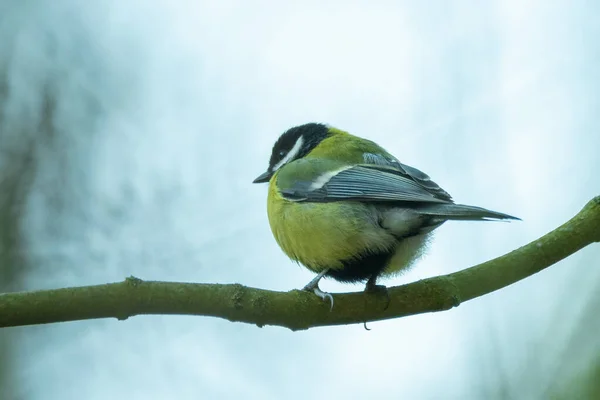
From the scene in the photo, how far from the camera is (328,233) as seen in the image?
2980 millimetres

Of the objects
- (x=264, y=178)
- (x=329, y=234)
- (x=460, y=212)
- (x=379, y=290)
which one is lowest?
(x=379, y=290)

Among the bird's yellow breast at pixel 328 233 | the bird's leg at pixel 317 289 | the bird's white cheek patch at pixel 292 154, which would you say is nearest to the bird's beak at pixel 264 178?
the bird's white cheek patch at pixel 292 154

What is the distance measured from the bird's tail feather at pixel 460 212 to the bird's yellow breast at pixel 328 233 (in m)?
0.25

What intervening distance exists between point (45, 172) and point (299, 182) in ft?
4.54

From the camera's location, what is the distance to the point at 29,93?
3834 mm

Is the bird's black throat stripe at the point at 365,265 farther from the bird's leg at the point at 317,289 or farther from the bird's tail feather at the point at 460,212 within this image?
the bird's tail feather at the point at 460,212

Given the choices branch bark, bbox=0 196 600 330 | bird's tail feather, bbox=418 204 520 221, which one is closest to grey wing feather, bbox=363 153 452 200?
bird's tail feather, bbox=418 204 520 221

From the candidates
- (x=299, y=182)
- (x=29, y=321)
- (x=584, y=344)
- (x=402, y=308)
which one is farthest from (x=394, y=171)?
(x=29, y=321)

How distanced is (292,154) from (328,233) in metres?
1.19

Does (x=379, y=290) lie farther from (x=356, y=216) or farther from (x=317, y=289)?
(x=356, y=216)

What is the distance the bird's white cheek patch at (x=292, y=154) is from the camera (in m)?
4.07

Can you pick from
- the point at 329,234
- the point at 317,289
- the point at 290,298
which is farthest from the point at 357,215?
the point at 290,298

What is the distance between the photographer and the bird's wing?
290 centimetres

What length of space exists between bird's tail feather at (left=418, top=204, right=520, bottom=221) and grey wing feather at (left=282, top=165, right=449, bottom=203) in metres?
0.04
